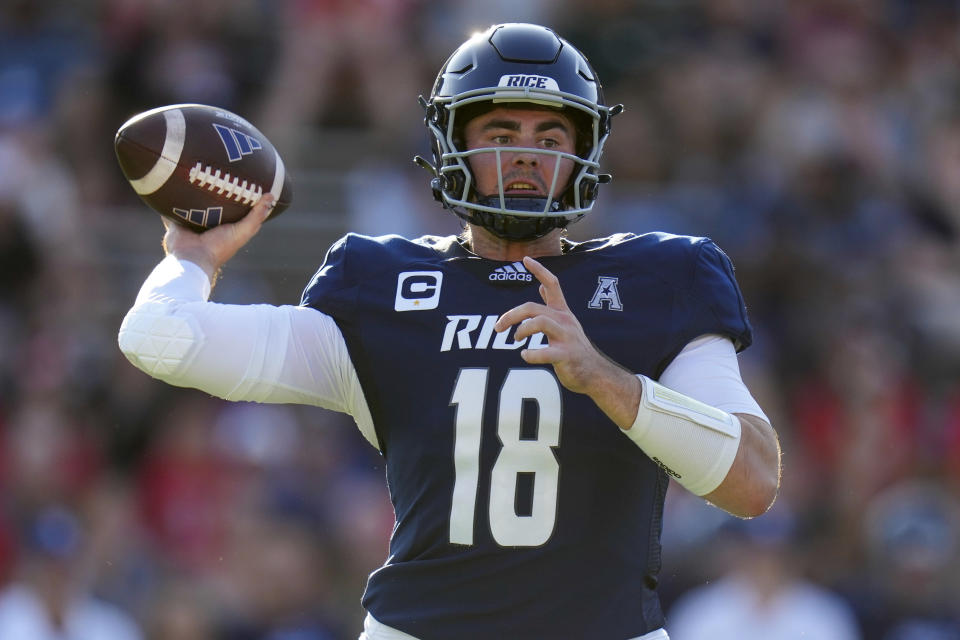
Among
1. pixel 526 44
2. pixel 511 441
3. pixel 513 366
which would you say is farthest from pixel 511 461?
pixel 526 44

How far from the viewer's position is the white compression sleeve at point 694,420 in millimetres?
2760

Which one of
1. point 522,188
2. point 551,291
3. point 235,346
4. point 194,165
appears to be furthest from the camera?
point 194,165

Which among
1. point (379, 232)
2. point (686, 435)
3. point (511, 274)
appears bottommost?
point (379, 232)

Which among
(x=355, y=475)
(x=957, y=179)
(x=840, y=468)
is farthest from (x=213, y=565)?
(x=957, y=179)

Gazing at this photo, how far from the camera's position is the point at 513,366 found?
2.96 m

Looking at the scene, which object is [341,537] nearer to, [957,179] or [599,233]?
[599,233]

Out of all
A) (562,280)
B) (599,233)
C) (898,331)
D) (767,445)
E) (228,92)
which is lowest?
(898,331)

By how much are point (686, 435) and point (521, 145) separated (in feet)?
2.54

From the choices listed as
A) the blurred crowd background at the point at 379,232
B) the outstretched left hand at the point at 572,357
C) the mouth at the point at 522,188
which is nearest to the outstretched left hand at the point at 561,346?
the outstretched left hand at the point at 572,357

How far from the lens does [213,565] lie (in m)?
6.36

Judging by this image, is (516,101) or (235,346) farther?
(516,101)

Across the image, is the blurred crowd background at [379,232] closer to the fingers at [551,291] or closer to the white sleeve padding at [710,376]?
the white sleeve padding at [710,376]

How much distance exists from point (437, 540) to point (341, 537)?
140 inches

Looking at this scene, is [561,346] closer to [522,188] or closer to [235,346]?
[522,188]
